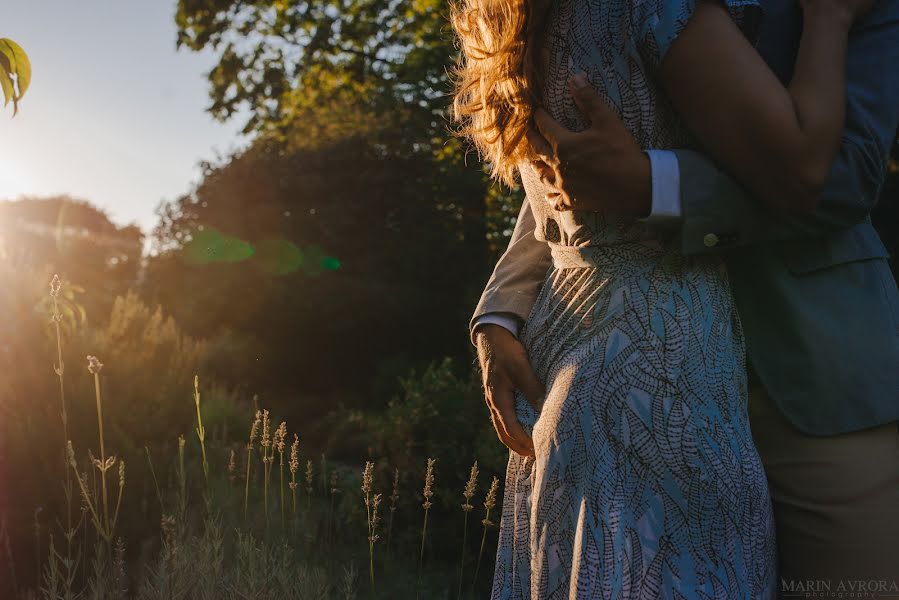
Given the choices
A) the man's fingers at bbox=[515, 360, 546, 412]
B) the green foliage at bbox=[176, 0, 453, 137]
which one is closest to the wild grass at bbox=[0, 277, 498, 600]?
the man's fingers at bbox=[515, 360, 546, 412]

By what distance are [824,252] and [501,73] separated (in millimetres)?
601

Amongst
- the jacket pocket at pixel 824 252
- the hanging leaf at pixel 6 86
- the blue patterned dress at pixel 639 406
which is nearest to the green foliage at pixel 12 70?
the hanging leaf at pixel 6 86

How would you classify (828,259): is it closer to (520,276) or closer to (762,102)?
(762,102)

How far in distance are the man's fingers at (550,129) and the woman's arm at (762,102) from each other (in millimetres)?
179

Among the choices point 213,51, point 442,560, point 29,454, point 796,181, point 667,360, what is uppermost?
point 213,51

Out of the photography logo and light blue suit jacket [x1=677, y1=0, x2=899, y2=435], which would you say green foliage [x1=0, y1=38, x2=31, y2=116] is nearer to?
light blue suit jacket [x1=677, y1=0, x2=899, y2=435]

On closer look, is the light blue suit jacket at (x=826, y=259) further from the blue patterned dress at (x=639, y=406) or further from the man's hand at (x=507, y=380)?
the man's hand at (x=507, y=380)

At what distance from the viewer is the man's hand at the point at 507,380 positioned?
1.40 meters

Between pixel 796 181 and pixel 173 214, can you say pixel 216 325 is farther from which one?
pixel 796 181

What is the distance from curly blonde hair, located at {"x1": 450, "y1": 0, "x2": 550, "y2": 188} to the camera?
127 cm

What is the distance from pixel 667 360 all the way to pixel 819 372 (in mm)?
228

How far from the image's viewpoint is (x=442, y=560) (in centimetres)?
458

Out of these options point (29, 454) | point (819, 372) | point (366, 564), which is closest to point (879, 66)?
point (819, 372)

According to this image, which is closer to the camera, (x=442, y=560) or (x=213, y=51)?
(x=442, y=560)
